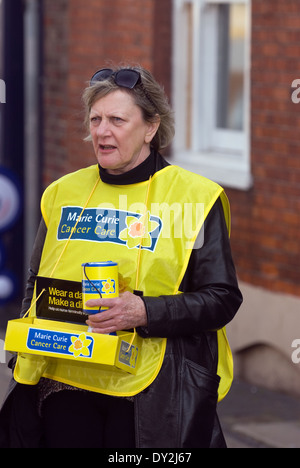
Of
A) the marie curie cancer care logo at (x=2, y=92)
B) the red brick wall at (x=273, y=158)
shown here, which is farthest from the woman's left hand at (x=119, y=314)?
the marie curie cancer care logo at (x=2, y=92)

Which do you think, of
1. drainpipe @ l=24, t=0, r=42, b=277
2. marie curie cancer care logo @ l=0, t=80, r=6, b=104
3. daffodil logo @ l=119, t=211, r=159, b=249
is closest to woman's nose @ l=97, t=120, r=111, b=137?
daffodil logo @ l=119, t=211, r=159, b=249

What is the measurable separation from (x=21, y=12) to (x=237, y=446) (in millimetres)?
5626

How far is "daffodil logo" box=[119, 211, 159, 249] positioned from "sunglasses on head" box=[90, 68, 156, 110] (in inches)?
17.6

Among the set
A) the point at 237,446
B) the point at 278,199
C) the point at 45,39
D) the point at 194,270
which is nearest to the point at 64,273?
the point at 194,270

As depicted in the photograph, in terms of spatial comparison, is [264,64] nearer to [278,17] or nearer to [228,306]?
[278,17]

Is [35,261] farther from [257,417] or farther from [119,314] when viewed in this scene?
[257,417]

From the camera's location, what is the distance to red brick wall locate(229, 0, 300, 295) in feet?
22.9

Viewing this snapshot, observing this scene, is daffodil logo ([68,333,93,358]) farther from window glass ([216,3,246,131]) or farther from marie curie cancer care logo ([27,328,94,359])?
window glass ([216,3,246,131])

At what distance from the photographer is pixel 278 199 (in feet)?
23.6

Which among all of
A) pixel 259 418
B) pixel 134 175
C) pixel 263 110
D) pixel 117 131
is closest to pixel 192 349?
pixel 134 175

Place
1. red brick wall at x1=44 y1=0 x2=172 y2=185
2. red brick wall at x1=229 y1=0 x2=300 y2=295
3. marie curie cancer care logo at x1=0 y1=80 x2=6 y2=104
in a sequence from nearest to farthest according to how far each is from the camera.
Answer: red brick wall at x1=229 y1=0 x2=300 y2=295, red brick wall at x1=44 y1=0 x2=172 y2=185, marie curie cancer care logo at x1=0 y1=80 x2=6 y2=104

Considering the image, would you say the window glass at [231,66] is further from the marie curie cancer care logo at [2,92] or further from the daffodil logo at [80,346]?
the daffodil logo at [80,346]

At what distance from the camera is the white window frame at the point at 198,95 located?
8172mm

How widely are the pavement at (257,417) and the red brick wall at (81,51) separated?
2.68 metres
